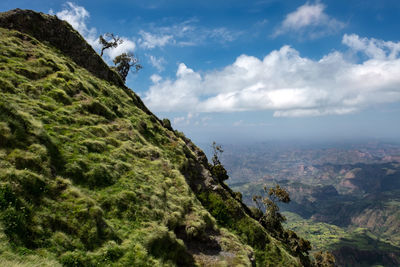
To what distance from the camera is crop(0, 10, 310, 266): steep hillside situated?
55.8ft

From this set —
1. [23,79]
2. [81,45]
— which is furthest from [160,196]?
[81,45]

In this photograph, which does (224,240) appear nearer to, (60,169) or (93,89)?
(60,169)

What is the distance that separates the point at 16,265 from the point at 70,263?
4.10 meters

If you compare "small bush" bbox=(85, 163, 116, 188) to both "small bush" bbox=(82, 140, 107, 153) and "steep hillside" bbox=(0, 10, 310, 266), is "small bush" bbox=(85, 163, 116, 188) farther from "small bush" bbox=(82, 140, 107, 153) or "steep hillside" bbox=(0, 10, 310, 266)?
"small bush" bbox=(82, 140, 107, 153)

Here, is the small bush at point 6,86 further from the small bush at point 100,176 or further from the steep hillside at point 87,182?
the small bush at point 100,176

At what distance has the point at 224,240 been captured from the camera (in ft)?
110

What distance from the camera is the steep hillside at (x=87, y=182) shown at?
1700 cm

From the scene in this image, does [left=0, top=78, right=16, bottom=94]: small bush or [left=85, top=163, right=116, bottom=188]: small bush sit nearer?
[left=85, top=163, right=116, bottom=188]: small bush

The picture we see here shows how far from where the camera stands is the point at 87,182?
78.6ft

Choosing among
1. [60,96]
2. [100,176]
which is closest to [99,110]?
[60,96]

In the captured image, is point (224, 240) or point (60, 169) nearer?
→ point (60, 169)

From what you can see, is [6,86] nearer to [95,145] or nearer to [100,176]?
[95,145]

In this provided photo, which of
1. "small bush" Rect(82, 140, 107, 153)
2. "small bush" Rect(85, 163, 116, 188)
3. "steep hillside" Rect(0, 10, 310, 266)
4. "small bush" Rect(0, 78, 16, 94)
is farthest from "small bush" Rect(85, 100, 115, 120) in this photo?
"small bush" Rect(85, 163, 116, 188)

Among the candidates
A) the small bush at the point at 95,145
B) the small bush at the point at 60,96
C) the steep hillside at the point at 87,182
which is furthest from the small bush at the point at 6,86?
the small bush at the point at 95,145
